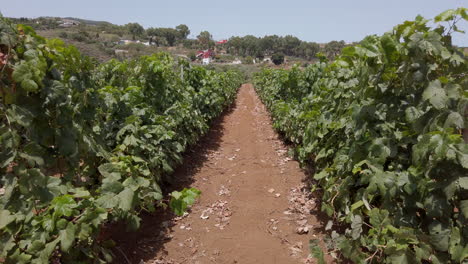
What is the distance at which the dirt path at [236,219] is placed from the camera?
11.4 feet

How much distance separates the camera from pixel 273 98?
409 inches

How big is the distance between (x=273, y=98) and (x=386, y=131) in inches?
304

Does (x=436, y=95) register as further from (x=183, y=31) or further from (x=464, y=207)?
(x=183, y=31)

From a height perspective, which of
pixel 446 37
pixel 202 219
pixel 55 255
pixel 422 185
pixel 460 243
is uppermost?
pixel 446 37

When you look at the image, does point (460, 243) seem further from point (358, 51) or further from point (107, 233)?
point (107, 233)

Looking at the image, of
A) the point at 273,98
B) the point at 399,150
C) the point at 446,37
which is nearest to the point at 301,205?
the point at 399,150

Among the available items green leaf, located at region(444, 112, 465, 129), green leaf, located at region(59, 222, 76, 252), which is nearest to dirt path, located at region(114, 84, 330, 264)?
green leaf, located at region(59, 222, 76, 252)

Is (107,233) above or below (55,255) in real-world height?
below

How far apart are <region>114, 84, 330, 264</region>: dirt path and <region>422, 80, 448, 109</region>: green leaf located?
2.05 m

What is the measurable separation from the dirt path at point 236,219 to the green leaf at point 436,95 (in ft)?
6.72

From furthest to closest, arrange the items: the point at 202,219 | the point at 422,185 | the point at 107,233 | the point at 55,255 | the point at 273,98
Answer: the point at 273,98 → the point at 202,219 → the point at 107,233 → the point at 55,255 → the point at 422,185

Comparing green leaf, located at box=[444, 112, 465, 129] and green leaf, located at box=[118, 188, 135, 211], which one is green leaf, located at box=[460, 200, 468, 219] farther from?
green leaf, located at box=[118, 188, 135, 211]

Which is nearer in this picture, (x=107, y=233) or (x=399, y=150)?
(x=399, y=150)

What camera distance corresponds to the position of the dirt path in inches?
137
